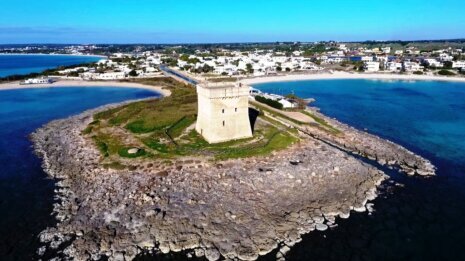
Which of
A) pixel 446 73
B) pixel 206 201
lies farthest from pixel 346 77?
pixel 206 201

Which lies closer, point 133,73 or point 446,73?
point 133,73

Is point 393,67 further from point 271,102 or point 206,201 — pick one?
point 206,201

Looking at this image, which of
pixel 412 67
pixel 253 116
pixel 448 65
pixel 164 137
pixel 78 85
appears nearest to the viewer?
pixel 164 137

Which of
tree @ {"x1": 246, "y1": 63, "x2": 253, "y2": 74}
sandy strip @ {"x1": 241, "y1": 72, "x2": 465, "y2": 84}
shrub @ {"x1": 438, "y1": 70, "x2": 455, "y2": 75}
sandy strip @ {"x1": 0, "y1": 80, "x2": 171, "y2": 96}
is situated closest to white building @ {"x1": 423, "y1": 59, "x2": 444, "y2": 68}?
shrub @ {"x1": 438, "y1": 70, "x2": 455, "y2": 75}

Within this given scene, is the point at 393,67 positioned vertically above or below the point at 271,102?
above

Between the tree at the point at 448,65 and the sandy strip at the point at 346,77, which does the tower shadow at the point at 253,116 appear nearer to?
the sandy strip at the point at 346,77

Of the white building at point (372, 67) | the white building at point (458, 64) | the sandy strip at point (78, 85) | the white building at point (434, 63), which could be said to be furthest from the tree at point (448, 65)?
the sandy strip at point (78, 85)

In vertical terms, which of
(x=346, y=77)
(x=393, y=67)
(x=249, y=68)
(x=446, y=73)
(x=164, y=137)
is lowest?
(x=164, y=137)
